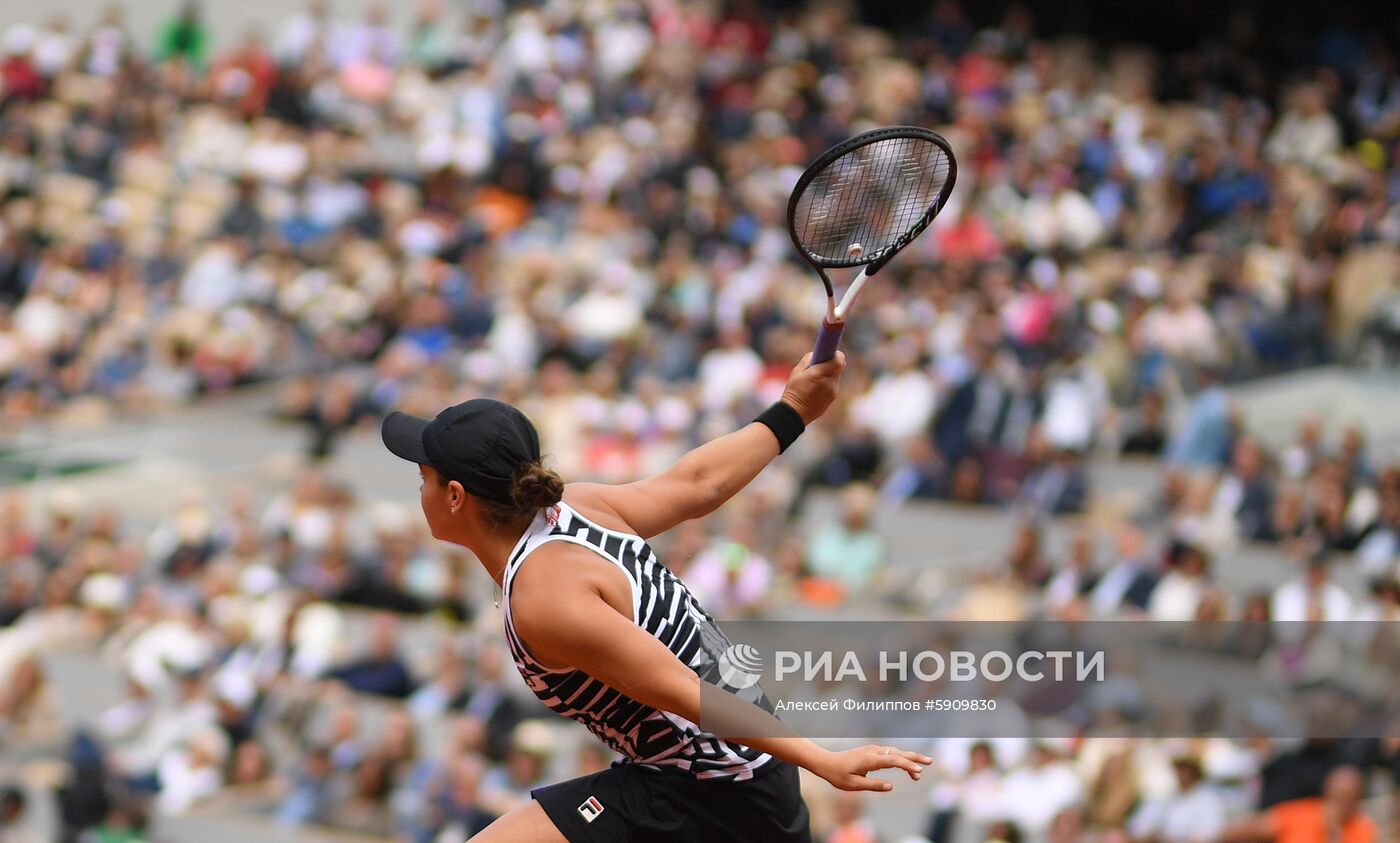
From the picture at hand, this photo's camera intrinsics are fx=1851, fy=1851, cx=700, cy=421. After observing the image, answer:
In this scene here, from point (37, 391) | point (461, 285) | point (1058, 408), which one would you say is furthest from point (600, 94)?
point (1058, 408)

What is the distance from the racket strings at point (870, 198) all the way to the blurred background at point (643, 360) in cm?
443

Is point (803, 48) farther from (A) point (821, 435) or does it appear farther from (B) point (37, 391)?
(B) point (37, 391)

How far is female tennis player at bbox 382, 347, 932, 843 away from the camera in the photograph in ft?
12.2

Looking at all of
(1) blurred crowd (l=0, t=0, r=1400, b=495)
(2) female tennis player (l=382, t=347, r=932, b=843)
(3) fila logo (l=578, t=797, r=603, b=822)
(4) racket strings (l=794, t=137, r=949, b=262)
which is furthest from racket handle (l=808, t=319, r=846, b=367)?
(1) blurred crowd (l=0, t=0, r=1400, b=495)

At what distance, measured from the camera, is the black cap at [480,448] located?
12.8 ft

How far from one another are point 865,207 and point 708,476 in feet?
2.71

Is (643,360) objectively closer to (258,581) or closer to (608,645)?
(258,581)

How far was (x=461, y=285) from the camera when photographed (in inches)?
632

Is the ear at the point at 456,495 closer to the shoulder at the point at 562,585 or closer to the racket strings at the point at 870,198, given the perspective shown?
the shoulder at the point at 562,585

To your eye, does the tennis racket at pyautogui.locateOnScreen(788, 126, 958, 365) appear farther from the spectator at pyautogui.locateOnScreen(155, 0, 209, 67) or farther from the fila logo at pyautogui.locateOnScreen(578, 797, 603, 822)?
the spectator at pyautogui.locateOnScreen(155, 0, 209, 67)

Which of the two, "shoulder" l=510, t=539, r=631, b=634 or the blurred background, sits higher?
the blurred background

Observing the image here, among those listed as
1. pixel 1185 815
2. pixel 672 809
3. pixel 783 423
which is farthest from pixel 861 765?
pixel 1185 815

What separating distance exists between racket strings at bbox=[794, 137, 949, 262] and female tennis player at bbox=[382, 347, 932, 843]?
78cm

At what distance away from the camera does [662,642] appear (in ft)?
12.9
